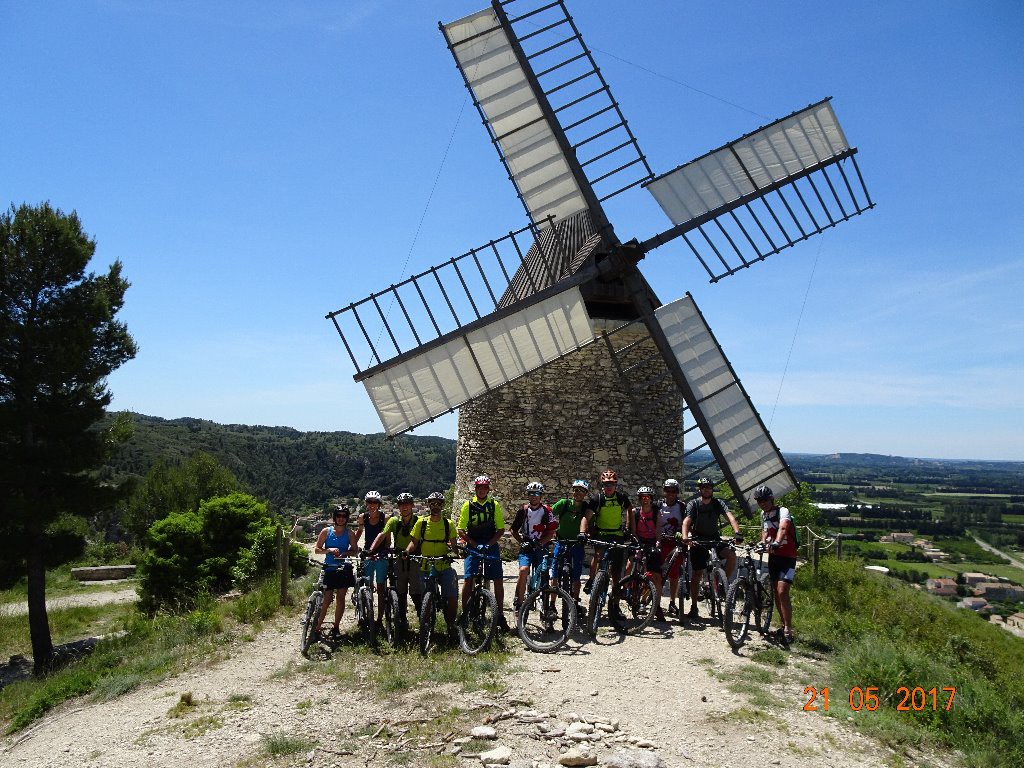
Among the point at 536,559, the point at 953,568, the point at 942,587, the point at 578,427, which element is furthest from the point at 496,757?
the point at 953,568

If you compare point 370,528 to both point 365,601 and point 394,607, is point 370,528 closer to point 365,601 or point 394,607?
point 365,601

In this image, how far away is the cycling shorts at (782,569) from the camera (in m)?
6.65

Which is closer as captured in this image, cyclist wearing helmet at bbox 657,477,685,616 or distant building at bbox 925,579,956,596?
cyclist wearing helmet at bbox 657,477,685,616

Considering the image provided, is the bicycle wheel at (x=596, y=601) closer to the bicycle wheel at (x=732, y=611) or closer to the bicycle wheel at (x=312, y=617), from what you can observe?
the bicycle wheel at (x=732, y=611)

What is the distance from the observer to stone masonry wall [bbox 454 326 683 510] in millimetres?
11070

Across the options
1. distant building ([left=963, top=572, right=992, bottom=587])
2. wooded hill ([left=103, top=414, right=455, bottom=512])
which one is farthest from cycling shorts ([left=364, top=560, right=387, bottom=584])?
wooded hill ([left=103, top=414, right=455, bottom=512])

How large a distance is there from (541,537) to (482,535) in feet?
2.04

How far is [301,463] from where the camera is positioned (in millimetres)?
67938

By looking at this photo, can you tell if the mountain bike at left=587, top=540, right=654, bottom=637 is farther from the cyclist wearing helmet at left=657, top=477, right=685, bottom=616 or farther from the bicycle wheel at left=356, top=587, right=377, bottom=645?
the bicycle wheel at left=356, top=587, right=377, bottom=645

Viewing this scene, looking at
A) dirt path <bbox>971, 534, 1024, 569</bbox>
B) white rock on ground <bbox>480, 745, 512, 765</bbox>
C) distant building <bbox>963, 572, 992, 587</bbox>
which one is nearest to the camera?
white rock on ground <bbox>480, 745, 512, 765</bbox>

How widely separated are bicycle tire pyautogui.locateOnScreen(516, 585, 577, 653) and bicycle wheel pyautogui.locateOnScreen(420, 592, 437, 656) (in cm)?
90

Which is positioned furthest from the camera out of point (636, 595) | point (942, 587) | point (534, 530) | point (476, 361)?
point (942, 587)

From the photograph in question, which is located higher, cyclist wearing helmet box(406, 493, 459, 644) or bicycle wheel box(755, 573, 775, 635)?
cyclist wearing helmet box(406, 493, 459, 644)

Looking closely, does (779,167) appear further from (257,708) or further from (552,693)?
(257,708)
